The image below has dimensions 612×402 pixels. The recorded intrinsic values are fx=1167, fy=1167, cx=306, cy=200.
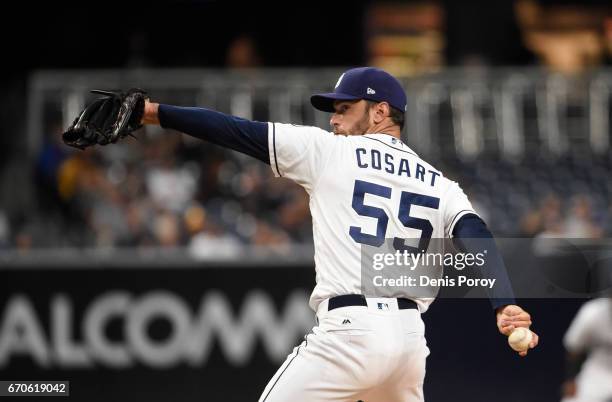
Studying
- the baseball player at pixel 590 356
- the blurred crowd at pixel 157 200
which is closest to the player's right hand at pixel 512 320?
the baseball player at pixel 590 356

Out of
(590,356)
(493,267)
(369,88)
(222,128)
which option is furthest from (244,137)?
(590,356)

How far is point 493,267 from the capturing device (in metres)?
4.38

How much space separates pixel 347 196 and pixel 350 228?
0.40 ft

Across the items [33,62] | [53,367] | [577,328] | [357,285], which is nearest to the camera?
[357,285]

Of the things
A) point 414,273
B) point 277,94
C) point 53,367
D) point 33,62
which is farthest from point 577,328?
point 33,62

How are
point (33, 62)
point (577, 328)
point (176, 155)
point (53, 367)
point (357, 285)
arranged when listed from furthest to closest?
1. point (33, 62)
2. point (176, 155)
3. point (53, 367)
4. point (577, 328)
5. point (357, 285)

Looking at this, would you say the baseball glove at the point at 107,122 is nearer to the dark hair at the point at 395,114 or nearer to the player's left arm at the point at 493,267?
the dark hair at the point at 395,114

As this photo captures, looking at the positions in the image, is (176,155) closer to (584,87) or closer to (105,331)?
(105,331)

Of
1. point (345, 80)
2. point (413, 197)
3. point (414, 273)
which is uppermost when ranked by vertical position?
point (345, 80)

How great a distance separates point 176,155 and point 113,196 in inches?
52.4

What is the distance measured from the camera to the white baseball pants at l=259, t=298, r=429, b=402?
4238 mm

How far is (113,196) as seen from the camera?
10711mm

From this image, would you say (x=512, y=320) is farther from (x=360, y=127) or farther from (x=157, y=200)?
(x=157, y=200)

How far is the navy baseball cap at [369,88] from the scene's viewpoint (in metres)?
4.57
